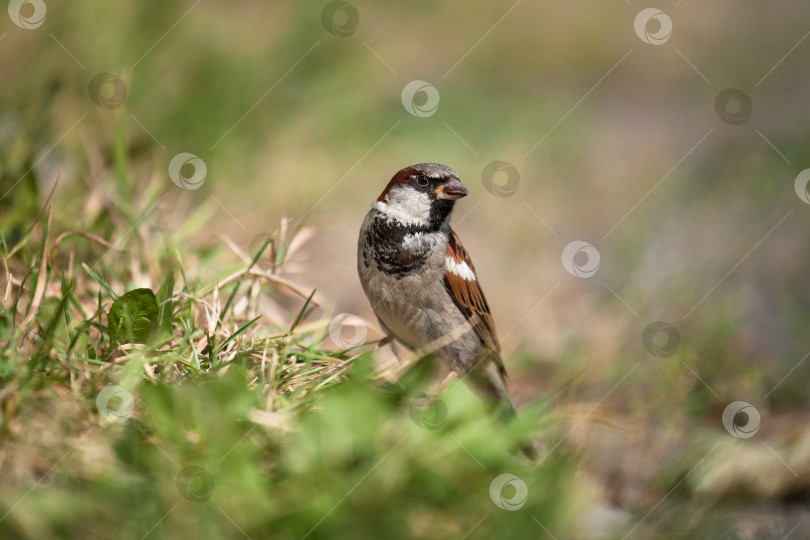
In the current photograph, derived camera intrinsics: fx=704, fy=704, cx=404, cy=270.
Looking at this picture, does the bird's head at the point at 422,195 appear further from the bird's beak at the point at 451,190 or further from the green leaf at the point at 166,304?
the green leaf at the point at 166,304

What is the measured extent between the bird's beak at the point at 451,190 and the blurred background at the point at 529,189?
0.77m

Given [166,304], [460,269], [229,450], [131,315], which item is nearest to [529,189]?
[460,269]

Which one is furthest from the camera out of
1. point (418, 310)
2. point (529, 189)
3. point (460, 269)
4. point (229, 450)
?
point (529, 189)

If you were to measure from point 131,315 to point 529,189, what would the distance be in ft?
15.3

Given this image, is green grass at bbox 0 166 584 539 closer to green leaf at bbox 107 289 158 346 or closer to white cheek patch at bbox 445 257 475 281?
green leaf at bbox 107 289 158 346

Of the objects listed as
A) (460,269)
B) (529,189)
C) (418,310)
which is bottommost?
(418,310)

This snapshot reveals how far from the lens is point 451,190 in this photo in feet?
9.36

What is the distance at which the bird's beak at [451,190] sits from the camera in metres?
2.83

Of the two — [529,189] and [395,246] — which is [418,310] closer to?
[395,246]

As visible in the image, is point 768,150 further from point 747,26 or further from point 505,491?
point 505,491

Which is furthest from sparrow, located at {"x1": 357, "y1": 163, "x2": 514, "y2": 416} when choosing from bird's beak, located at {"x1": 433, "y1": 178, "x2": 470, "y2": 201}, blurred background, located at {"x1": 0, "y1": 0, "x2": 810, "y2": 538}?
blurred background, located at {"x1": 0, "y1": 0, "x2": 810, "y2": 538}

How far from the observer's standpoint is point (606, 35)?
10.6 metres

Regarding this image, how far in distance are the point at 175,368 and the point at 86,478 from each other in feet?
1.97

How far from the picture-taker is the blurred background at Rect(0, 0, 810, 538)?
317 cm
